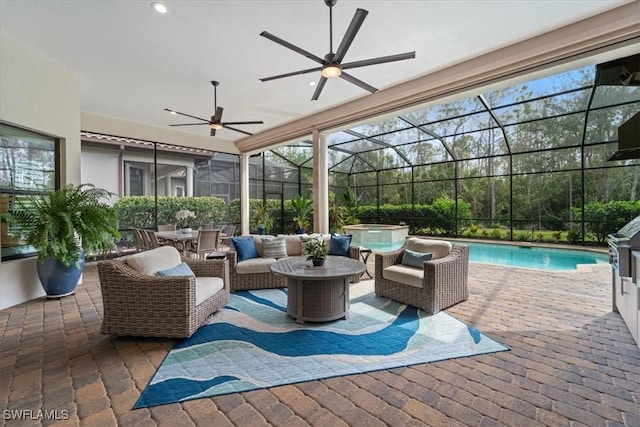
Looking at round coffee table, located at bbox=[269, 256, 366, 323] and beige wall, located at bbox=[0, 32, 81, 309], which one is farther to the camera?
beige wall, located at bbox=[0, 32, 81, 309]

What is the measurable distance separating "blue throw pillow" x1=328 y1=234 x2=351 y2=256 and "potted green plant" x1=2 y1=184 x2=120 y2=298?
11.4 feet

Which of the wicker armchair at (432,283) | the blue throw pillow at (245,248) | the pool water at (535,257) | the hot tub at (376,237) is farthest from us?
the hot tub at (376,237)

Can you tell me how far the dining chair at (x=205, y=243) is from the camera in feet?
20.1

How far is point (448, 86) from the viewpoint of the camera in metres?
5.15

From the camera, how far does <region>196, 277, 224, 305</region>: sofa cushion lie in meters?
3.26

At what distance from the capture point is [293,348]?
2828 mm

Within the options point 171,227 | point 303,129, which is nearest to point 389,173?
point 303,129

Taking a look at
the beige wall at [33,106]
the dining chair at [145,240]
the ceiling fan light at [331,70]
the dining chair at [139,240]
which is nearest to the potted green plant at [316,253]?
the ceiling fan light at [331,70]

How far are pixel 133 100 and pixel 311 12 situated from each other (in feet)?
15.8

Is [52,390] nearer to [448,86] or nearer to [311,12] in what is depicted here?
[311,12]

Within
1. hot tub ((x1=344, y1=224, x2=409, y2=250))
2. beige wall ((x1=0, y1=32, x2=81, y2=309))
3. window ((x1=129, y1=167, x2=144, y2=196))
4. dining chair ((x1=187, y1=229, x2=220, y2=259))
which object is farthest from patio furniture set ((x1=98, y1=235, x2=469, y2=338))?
hot tub ((x1=344, y1=224, x2=409, y2=250))

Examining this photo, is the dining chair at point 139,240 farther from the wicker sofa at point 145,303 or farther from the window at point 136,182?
the wicker sofa at point 145,303

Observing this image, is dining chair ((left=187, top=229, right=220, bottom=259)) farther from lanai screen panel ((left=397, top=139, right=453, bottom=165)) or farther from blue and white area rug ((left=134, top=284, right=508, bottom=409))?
lanai screen panel ((left=397, top=139, right=453, bottom=165))

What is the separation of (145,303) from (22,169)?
139 inches
